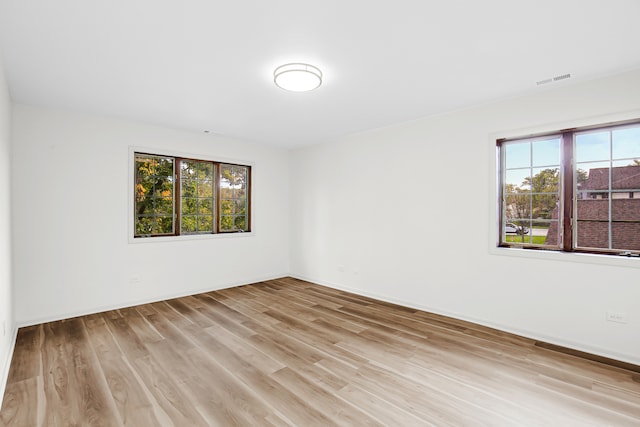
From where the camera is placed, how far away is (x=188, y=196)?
4.97 metres

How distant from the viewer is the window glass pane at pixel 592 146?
2996 mm

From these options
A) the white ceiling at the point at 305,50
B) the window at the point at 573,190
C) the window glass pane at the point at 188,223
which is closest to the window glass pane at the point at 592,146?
the window at the point at 573,190

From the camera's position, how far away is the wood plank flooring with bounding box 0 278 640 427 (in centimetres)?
206

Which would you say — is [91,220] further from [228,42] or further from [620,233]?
[620,233]

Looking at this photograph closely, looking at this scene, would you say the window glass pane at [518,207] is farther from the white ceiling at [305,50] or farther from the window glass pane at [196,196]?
the window glass pane at [196,196]

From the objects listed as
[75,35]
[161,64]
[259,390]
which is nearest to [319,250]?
[259,390]

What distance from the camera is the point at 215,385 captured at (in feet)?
7.94

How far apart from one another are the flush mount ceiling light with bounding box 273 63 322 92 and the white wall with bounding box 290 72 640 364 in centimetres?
199

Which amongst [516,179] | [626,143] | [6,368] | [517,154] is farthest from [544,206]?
[6,368]

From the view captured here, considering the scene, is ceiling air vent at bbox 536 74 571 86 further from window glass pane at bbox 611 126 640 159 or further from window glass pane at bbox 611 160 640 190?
window glass pane at bbox 611 160 640 190

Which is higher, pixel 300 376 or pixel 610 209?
pixel 610 209

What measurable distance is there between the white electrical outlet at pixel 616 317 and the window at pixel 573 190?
56 cm

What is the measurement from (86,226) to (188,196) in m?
1.40

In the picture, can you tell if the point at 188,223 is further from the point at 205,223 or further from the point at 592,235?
the point at 592,235
